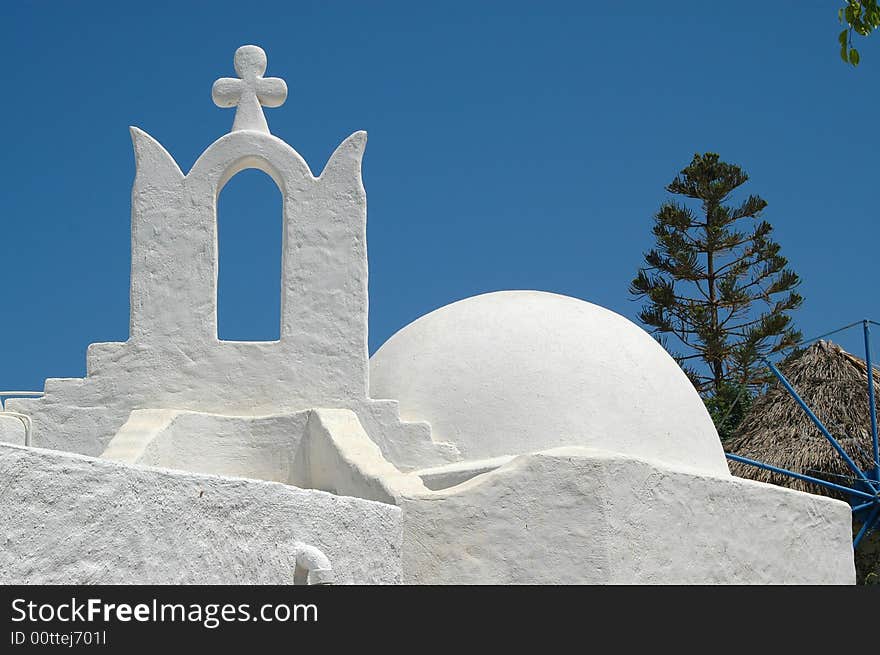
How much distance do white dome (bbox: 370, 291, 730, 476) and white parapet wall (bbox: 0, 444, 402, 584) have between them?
3140 mm

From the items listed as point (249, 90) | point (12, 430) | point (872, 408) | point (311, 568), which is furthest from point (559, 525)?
point (872, 408)

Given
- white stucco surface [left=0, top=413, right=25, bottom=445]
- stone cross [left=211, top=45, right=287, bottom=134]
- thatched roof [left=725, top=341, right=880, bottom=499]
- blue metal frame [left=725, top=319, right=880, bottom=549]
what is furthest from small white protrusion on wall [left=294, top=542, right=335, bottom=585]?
thatched roof [left=725, top=341, right=880, bottom=499]

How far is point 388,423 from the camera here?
32.1 ft

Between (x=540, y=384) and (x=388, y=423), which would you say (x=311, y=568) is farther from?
(x=540, y=384)

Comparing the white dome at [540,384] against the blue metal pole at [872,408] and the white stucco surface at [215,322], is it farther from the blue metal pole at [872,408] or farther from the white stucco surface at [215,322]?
the blue metal pole at [872,408]

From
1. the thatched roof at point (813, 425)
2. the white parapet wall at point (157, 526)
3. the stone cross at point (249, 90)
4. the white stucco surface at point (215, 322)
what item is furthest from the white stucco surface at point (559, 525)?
the thatched roof at point (813, 425)

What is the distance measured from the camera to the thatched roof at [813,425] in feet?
57.2

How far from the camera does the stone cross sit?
34.4 ft

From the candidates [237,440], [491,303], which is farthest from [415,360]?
[237,440]

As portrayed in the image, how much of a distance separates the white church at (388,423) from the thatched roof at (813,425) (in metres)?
6.84

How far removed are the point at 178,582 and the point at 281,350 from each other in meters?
4.50

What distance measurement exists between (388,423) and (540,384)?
53.4 inches

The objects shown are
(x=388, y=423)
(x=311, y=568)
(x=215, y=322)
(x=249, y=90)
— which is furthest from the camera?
(x=249, y=90)
